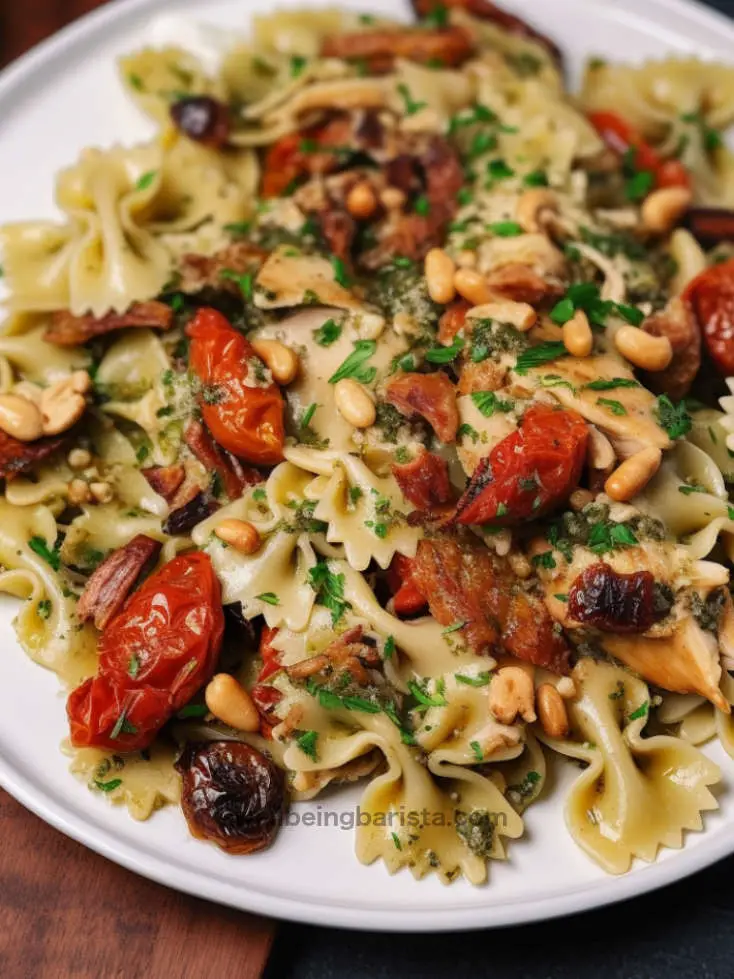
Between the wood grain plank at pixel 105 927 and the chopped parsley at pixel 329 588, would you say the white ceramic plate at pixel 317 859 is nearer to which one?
the wood grain plank at pixel 105 927

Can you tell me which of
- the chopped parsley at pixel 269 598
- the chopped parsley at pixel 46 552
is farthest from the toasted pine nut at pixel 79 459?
the chopped parsley at pixel 269 598

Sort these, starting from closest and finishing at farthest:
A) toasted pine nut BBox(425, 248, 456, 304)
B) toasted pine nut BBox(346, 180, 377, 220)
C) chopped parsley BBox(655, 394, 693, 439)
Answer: chopped parsley BBox(655, 394, 693, 439)
toasted pine nut BBox(425, 248, 456, 304)
toasted pine nut BBox(346, 180, 377, 220)

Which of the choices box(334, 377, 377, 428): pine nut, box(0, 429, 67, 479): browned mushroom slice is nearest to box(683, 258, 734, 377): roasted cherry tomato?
box(334, 377, 377, 428): pine nut

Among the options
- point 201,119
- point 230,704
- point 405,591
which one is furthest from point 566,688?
point 201,119

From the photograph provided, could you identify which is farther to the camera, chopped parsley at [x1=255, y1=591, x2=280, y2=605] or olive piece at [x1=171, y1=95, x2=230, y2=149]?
olive piece at [x1=171, y1=95, x2=230, y2=149]

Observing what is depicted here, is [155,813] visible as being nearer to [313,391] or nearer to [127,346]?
[313,391]

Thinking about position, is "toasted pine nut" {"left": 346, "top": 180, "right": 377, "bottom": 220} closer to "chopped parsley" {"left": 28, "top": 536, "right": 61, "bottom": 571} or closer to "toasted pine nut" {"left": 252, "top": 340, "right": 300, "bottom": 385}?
"toasted pine nut" {"left": 252, "top": 340, "right": 300, "bottom": 385}
